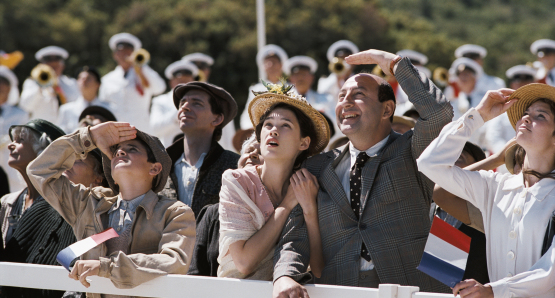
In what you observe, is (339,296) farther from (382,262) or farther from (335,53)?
(335,53)

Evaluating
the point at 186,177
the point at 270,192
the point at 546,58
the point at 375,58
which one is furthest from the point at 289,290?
the point at 546,58

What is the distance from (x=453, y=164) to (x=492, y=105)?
1.28ft

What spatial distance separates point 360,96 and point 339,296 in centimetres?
128

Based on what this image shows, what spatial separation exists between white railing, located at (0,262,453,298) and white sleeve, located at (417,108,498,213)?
0.66 metres

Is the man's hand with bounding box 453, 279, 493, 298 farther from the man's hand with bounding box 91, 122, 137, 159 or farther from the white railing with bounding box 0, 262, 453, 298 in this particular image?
the man's hand with bounding box 91, 122, 137, 159

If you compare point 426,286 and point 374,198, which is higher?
point 374,198

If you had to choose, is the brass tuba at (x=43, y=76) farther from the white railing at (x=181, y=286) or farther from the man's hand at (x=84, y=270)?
the man's hand at (x=84, y=270)

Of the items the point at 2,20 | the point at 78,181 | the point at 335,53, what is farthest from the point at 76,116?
the point at 2,20

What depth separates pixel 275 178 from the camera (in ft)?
12.2

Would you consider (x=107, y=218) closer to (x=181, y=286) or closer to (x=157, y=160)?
(x=157, y=160)

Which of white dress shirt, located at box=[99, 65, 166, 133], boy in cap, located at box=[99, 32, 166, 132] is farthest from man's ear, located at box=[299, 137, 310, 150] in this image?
boy in cap, located at box=[99, 32, 166, 132]

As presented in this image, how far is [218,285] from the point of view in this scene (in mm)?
3107

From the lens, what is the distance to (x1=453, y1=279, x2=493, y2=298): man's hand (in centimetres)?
276

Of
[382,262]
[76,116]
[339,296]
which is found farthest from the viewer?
[76,116]
